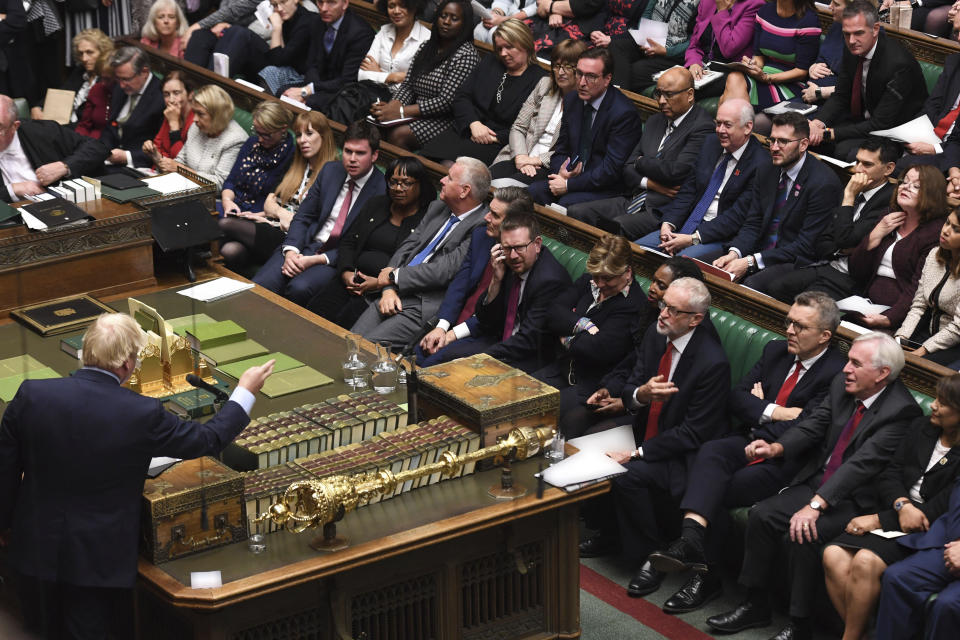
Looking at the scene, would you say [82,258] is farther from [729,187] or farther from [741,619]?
[741,619]

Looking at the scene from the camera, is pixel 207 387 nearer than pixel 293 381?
Yes

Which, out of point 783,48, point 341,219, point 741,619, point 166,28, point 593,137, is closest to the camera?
point 741,619

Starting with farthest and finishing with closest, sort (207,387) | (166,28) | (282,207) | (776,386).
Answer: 1. (166,28)
2. (282,207)
3. (776,386)
4. (207,387)

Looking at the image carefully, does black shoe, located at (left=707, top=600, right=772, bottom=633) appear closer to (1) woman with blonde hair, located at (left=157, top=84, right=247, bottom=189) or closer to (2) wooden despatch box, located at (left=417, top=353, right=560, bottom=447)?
(2) wooden despatch box, located at (left=417, top=353, right=560, bottom=447)

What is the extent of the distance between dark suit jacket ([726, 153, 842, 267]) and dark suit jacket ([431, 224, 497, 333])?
120 centimetres

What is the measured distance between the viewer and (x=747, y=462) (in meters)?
5.76

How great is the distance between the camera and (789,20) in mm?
8258

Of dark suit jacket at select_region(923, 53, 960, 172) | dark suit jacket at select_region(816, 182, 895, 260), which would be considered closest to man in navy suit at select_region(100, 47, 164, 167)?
dark suit jacket at select_region(816, 182, 895, 260)

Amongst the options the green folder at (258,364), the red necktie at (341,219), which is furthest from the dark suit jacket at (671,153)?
the green folder at (258,364)

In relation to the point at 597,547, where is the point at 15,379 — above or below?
above

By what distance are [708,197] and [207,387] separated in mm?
2885

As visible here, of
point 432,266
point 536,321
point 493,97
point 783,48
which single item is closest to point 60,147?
point 493,97

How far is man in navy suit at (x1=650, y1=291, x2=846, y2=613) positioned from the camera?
219 inches

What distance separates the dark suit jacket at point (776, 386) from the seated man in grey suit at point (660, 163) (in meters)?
1.65
